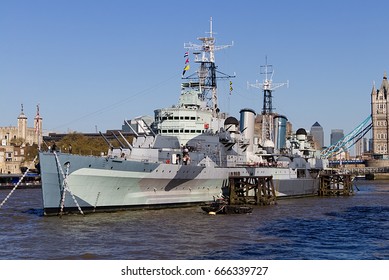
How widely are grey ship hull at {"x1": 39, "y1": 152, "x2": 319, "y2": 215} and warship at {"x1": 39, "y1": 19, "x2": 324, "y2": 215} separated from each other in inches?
2.4

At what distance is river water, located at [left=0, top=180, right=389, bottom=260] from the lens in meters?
24.4

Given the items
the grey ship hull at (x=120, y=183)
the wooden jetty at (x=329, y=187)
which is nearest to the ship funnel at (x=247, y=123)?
the grey ship hull at (x=120, y=183)

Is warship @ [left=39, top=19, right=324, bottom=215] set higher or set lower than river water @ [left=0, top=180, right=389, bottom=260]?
higher

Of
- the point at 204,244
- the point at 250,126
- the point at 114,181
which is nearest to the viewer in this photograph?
the point at 204,244

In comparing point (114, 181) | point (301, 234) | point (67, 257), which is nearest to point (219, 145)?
point (114, 181)

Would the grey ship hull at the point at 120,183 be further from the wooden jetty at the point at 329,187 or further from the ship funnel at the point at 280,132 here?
the wooden jetty at the point at 329,187

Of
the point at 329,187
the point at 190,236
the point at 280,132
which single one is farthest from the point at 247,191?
the point at 329,187

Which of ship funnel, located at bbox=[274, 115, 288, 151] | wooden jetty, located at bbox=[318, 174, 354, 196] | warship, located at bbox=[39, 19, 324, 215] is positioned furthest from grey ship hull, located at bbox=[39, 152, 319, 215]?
wooden jetty, located at bbox=[318, 174, 354, 196]

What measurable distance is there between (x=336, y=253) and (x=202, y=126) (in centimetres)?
2614

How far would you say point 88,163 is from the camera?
3666cm

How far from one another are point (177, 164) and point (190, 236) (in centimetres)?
1410

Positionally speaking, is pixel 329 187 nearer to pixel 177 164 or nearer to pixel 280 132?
pixel 280 132

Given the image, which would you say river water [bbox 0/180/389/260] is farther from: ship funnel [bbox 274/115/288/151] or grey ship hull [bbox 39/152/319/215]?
ship funnel [bbox 274/115/288/151]

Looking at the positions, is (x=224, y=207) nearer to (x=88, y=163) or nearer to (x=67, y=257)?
(x=88, y=163)
